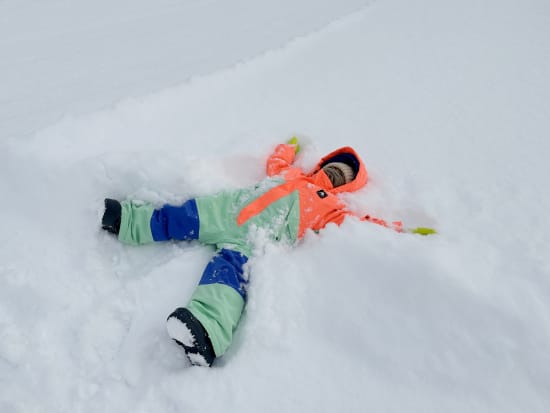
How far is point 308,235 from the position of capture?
5.70 ft

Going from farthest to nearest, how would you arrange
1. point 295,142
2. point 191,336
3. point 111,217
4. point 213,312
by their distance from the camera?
point 295,142
point 111,217
point 213,312
point 191,336

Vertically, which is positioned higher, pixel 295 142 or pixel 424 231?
pixel 295 142

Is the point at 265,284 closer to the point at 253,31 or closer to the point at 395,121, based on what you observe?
the point at 395,121

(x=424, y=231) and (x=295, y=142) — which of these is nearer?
(x=424, y=231)

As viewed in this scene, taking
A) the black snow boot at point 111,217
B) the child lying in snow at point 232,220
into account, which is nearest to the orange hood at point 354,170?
the child lying in snow at point 232,220

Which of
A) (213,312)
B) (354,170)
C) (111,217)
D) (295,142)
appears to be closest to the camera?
(213,312)

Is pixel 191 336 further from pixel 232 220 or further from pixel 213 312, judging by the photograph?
pixel 232 220

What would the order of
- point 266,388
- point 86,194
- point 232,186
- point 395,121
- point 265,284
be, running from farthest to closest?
1. point 395,121
2. point 232,186
3. point 86,194
4. point 265,284
5. point 266,388

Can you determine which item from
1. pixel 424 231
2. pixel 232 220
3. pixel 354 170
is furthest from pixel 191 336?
pixel 354 170

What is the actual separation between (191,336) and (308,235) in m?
0.65

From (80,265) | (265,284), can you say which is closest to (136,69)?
(80,265)

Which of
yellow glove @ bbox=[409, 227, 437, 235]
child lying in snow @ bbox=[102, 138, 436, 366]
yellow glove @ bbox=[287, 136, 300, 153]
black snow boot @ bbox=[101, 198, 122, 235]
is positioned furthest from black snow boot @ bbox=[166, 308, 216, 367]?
yellow glove @ bbox=[287, 136, 300, 153]

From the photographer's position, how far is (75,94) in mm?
2275

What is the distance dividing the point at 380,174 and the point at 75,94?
65.0 inches
